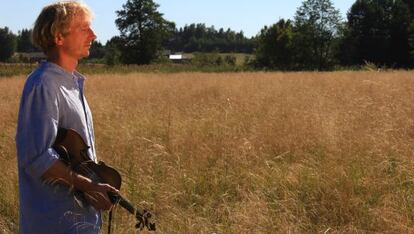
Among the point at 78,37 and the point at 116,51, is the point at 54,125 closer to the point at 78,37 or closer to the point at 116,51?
the point at 78,37

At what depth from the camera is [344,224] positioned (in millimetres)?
3602

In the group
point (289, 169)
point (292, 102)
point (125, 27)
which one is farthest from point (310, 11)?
point (289, 169)

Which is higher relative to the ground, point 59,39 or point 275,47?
point 59,39

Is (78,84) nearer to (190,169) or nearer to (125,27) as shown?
(190,169)

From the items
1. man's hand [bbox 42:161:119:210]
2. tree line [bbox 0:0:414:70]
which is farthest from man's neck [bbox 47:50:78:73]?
tree line [bbox 0:0:414:70]

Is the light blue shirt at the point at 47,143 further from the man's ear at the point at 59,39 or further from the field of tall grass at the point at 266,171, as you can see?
the field of tall grass at the point at 266,171

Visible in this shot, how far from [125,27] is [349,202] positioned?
65.5 meters

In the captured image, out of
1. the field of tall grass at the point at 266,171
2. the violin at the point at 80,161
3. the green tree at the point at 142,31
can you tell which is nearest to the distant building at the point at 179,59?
the green tree at the point at 142,31

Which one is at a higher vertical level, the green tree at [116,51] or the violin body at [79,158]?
the violin body at [79,158]

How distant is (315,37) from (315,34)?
46 cm

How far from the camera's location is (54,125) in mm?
1939

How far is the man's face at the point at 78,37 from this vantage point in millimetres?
2061

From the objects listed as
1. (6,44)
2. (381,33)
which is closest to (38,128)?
(381,33)

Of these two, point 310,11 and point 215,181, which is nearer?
point 215,181
